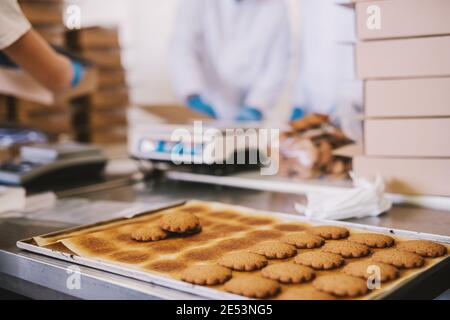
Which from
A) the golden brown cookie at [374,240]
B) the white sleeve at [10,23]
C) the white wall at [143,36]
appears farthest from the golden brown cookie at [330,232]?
the white wall at [143,36]

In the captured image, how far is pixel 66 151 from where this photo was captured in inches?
91.5

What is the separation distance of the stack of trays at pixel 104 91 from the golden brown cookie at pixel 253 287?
3187 millimetres

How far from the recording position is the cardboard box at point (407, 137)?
1.60 m

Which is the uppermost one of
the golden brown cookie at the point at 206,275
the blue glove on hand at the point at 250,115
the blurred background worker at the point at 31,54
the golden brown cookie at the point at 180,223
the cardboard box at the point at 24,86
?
the blurred background worker at the point at 31,54

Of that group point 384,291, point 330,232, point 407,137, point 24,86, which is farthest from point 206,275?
point 24,86

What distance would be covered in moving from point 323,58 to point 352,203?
1.71 meters

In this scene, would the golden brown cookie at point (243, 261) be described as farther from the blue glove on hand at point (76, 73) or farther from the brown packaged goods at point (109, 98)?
the brown packaged goods at point (109, 98)

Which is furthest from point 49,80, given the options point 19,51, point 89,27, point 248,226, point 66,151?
point 89,27

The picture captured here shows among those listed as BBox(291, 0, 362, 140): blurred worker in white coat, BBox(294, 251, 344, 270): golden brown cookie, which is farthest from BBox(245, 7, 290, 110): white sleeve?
BBox(294, 251, 344, 270): golden brown cookie

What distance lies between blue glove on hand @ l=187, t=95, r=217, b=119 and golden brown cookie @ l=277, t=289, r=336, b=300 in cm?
250

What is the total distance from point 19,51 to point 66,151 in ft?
2.00

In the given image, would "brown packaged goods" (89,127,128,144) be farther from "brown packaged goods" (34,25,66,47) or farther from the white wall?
"brown packaged goods" (34,25,66,47)

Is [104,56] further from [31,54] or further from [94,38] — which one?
[31,54]

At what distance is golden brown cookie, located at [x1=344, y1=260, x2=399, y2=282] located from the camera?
1037 mm
